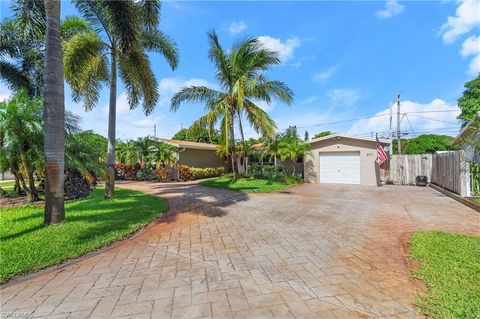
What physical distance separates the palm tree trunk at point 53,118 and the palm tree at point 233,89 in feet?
29.4

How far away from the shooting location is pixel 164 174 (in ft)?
61.6

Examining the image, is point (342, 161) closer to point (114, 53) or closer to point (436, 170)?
point (436, 170)

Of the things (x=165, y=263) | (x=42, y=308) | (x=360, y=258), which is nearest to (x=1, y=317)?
(x=42, y=308)

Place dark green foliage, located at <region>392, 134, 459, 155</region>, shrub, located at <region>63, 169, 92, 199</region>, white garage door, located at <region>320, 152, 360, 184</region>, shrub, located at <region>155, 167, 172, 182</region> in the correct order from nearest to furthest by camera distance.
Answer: shrub, located at <region>63, 169, 92, 199</region>
white garage door, located at <region>320, 152, 360, 184</region>
shrub, located at <region>155, 167, 172, 182</region>
dark green foliage, located at <region>392, 134, 459, 155</region>

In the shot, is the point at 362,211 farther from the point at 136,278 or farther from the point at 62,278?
the point at 62,278

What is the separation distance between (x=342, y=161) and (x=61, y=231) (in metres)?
16.8

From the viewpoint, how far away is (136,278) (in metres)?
3.70

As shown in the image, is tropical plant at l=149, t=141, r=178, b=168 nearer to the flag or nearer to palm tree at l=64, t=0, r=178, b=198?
palm tree at l=64, t=0, r=178, b=198

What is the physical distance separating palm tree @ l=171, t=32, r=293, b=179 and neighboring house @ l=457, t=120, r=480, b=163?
8.14 m

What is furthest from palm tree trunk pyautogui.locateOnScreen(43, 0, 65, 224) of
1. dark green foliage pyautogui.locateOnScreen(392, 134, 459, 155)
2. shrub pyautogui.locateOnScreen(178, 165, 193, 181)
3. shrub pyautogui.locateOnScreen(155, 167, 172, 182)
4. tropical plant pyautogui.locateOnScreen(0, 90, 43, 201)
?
dark green foliage pyautogui.locateOnScreen(392, 134, 459, 155)

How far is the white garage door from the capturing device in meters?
17.7

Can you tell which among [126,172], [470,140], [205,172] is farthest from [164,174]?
[470,140]

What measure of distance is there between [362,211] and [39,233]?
28.4ft

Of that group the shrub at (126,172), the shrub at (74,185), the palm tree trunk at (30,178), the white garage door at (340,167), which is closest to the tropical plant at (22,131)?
the palm tree trunk at (30,178)
